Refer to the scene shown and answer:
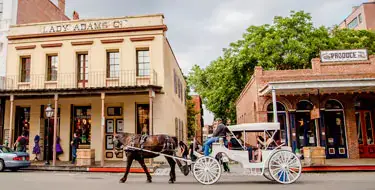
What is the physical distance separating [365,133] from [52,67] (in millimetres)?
18931

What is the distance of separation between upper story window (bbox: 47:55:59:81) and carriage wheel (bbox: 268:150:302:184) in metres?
14.4

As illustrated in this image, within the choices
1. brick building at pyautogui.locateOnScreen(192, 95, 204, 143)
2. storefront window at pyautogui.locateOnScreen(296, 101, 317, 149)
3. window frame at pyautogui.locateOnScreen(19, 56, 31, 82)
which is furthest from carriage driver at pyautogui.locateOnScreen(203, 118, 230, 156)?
brick building at pyautogui.locateOnScreen(192, 95, 204, 143)

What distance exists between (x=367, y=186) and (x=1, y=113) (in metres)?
19.0

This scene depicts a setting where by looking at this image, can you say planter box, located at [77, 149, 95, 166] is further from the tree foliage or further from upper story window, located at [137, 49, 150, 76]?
the tree foliage

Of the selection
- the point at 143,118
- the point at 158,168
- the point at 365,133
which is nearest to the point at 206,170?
the point at 158,168

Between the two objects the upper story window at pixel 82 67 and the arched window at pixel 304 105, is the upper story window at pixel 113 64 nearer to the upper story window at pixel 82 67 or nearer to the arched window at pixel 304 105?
the upper story window at pixel 82 67

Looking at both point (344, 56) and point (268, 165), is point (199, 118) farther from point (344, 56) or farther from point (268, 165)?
point (268, 165)

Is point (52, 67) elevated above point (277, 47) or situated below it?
below

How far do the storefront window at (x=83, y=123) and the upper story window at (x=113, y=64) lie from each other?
8.32ft

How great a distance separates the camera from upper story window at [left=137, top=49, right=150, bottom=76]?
17.4 meters

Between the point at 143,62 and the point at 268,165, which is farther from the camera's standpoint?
the point at 143,62

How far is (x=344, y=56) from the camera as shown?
17.4 metres

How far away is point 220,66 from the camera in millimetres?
29734

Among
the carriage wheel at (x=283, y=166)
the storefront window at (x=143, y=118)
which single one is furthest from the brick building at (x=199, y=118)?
the carriage wheel at (x=283, y=166)
